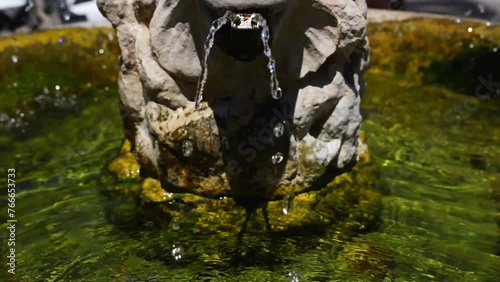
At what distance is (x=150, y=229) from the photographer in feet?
9.13

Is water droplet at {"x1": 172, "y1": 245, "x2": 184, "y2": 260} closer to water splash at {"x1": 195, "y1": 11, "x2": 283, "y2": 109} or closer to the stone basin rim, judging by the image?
water splash at {"x1": 195, "y1": 11, "x2": 283, "y2": 109}

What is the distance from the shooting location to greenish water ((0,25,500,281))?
2506 millimetres

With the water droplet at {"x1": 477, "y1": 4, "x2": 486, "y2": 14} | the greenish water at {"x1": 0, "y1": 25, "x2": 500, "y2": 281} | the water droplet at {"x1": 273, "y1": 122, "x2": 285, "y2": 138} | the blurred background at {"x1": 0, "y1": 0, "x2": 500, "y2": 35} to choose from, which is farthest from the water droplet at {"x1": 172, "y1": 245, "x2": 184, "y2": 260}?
the water droplet at {"x1": 477, "y1": 4, "x2": 486, "y2": 14}

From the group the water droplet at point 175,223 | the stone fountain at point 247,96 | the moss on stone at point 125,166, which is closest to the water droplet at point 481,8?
the stone fountain at point 247,96

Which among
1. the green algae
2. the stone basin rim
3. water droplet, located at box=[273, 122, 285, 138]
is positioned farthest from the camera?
the stone basin rim

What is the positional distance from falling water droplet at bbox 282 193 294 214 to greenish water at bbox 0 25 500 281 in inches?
6.4

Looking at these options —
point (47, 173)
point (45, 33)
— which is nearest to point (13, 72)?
point (45, 33)

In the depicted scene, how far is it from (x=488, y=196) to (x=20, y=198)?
2076 mm

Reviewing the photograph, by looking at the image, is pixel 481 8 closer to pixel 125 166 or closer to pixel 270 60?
pixel 125 166

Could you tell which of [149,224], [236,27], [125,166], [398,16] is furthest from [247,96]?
[398,16]

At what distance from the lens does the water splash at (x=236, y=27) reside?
2.30 m

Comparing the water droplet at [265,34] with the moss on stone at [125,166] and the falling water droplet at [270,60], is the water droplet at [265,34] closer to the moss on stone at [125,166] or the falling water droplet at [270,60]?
the falling water droplet at [270,60]

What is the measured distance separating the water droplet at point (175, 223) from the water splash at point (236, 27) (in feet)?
1.52

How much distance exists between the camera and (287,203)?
286 centimetres
